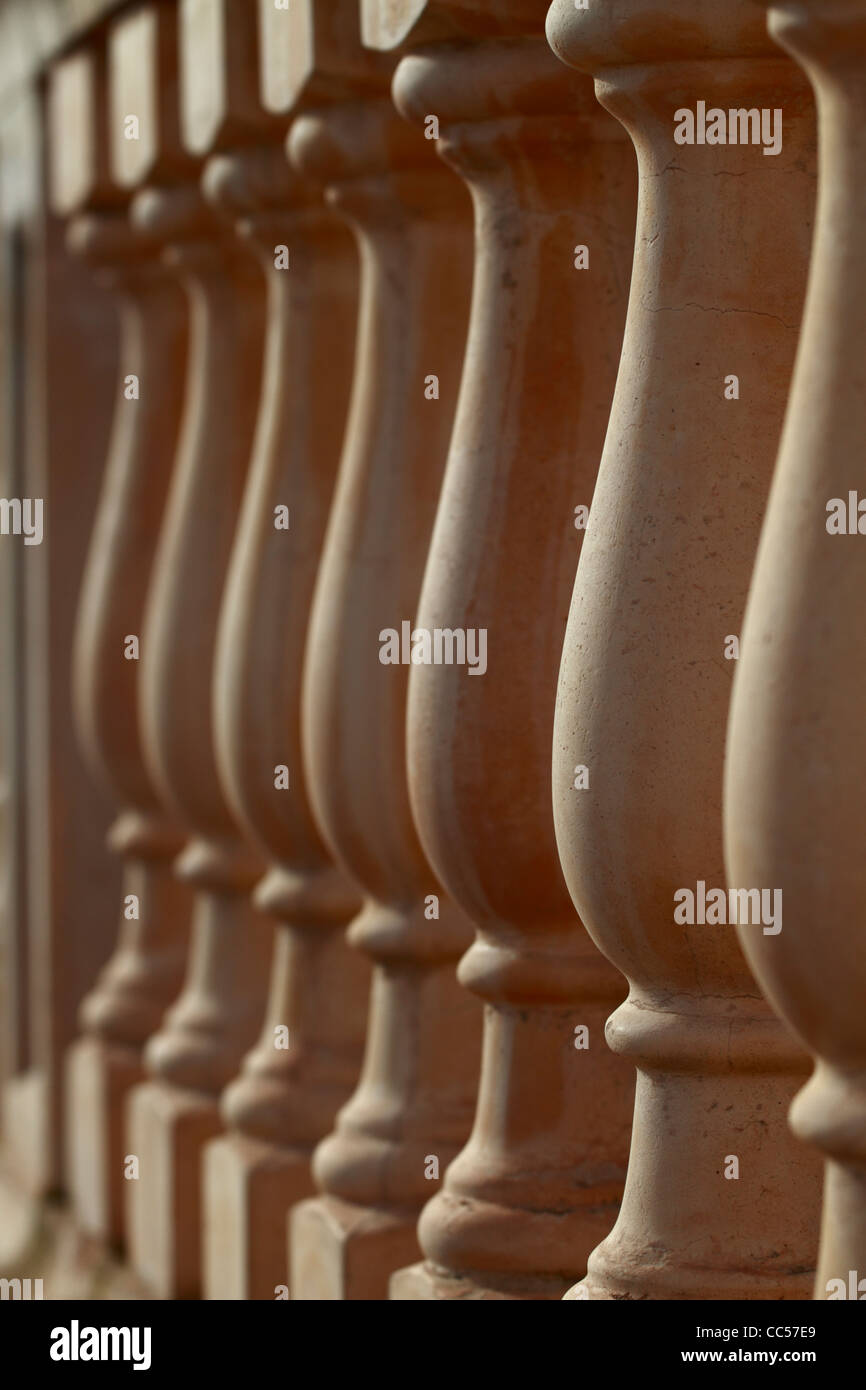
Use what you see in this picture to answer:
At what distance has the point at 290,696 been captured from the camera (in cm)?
305

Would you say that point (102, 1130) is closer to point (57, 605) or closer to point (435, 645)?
point (57, 605)

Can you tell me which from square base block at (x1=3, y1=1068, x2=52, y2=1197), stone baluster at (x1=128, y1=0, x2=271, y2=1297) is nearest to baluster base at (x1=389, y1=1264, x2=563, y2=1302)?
stone baluster at (x1=128, y1=0, x2=271, y2=1297)

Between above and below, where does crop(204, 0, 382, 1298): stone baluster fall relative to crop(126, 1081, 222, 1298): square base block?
above

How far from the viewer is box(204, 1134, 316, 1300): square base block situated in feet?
10.2

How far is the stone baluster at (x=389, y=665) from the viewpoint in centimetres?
267

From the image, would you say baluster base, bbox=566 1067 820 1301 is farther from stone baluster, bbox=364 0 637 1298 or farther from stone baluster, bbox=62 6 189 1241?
stone baluster, bbox=62 6 189 1241

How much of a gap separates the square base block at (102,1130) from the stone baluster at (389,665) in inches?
47.3

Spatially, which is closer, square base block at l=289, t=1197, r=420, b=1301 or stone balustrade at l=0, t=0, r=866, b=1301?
stone balustrade at l=0, t=0, r=866, b=1301

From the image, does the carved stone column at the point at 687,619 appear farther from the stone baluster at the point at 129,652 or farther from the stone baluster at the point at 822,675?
the stone baluster at the point at 129,652

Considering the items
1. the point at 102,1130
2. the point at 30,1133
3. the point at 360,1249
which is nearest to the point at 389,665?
the point at 360,1249

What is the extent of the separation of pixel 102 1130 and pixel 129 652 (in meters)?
0.81

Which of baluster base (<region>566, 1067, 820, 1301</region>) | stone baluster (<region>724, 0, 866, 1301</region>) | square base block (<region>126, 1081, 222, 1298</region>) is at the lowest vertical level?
square base block (<region>126, 1081, 222, 1298</region>)

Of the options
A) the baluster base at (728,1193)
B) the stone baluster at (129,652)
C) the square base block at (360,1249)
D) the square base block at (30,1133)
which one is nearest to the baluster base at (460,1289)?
the square base block at (360,1249)
